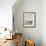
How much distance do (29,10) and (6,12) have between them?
42.3 inches

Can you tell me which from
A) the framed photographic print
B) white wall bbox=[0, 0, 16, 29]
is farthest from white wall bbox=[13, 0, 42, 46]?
white wall bbox=[0, 0, 16, 29]

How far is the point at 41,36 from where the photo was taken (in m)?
4.26

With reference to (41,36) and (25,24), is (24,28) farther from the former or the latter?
(41,36)

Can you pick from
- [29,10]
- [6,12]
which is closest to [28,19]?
[29,10]

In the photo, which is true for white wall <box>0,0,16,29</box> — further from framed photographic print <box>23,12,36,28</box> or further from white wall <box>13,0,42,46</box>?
framed photographic print <box>23,12,36,28</box>

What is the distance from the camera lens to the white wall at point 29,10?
4324 millimetres

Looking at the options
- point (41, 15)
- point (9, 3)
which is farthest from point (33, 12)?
point (9, 3)

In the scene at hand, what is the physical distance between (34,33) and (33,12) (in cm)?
80

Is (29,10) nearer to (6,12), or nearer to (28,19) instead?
(28,19)

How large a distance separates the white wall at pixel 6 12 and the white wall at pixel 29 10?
2.31ft

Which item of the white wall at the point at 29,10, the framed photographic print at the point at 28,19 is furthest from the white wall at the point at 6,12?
the framed photographic print at the point at 28,19

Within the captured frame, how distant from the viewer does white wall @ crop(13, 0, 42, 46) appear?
4324mm

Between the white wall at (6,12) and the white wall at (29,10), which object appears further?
the white wall at (29,10)

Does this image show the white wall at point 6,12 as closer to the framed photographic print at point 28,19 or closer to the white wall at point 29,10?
the white wall at point 29,10
